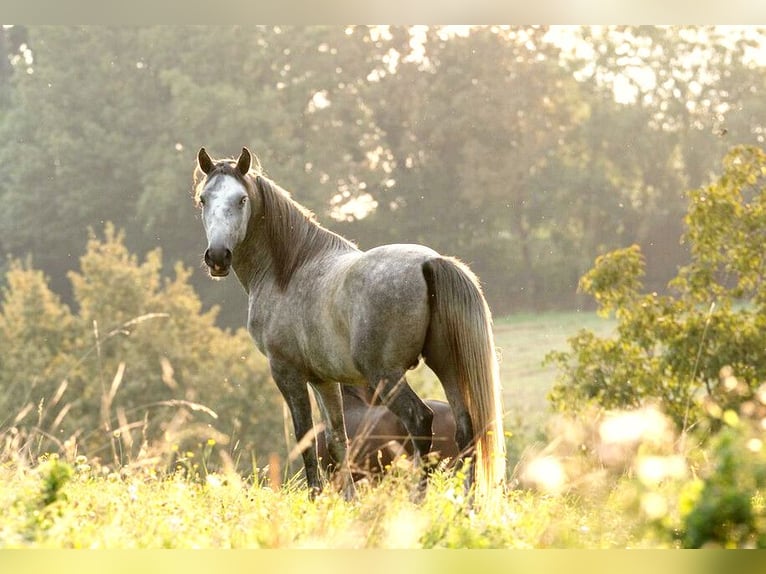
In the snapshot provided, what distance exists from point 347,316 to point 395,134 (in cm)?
2523

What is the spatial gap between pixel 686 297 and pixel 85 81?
23.0 meters

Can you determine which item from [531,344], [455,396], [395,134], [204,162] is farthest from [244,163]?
[395,134]

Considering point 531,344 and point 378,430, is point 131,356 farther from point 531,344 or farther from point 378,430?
point 378,430

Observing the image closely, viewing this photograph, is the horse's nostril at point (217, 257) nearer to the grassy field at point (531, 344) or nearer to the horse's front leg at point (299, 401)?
the horse's front leg at point (299, 401)

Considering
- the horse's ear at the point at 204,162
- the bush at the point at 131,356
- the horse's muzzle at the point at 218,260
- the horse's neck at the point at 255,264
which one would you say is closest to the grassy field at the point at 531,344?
the bush at the point at 131,356

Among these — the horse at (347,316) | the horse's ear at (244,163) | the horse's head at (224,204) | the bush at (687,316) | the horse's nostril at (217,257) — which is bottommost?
the bush at (687,316)

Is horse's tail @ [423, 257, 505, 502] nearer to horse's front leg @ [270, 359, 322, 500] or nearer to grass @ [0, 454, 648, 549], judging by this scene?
grass @ [0, 454, 648, 549]

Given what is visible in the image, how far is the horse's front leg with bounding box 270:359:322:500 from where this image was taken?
19.7 ft

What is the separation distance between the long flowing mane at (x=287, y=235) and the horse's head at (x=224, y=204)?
141mm

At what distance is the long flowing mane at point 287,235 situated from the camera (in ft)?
20.2

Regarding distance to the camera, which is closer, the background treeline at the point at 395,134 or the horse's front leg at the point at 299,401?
the horse's front leg at the point at 299,401
